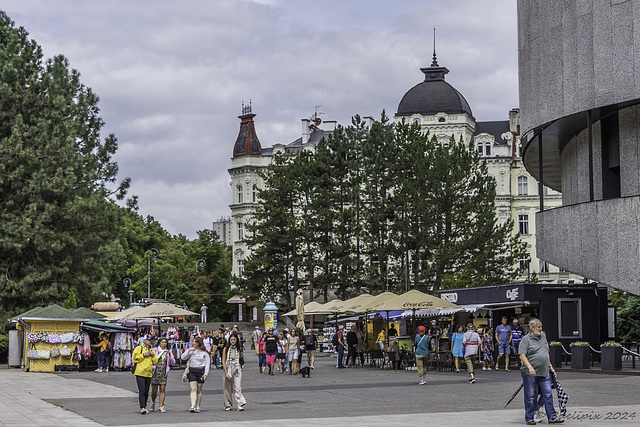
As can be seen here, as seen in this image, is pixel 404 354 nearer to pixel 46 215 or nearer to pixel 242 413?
pixel 242 413

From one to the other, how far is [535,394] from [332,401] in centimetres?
679

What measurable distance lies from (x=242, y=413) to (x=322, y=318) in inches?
2951

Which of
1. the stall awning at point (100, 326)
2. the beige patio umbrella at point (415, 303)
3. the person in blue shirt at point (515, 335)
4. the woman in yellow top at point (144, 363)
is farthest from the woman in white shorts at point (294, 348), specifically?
the woman in yellow top at point (144, 363)

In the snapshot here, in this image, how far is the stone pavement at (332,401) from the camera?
1752cm

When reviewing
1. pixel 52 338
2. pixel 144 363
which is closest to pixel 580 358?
pixel 144 363

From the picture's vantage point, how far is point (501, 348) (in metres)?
33.3

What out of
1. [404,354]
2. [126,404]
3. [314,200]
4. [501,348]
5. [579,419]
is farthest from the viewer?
[314,200]

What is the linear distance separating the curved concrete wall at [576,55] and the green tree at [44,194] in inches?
975

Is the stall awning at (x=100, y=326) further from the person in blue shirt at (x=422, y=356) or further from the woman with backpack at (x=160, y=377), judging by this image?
the woman with backpack at (x=160, y=377)

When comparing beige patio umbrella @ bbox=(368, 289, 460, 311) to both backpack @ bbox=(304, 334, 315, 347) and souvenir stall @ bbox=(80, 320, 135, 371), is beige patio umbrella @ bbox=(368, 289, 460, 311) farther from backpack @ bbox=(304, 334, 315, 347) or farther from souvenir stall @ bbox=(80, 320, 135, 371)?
souvenir stall @ bbox=(80, 320, 135, 371)

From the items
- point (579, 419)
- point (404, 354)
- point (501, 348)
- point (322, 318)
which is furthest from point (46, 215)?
point (322, 318)

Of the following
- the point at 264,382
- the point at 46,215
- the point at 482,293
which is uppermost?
the point at 46,215

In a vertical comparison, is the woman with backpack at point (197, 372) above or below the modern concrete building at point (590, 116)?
below

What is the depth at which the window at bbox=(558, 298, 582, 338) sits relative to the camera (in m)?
35.6
